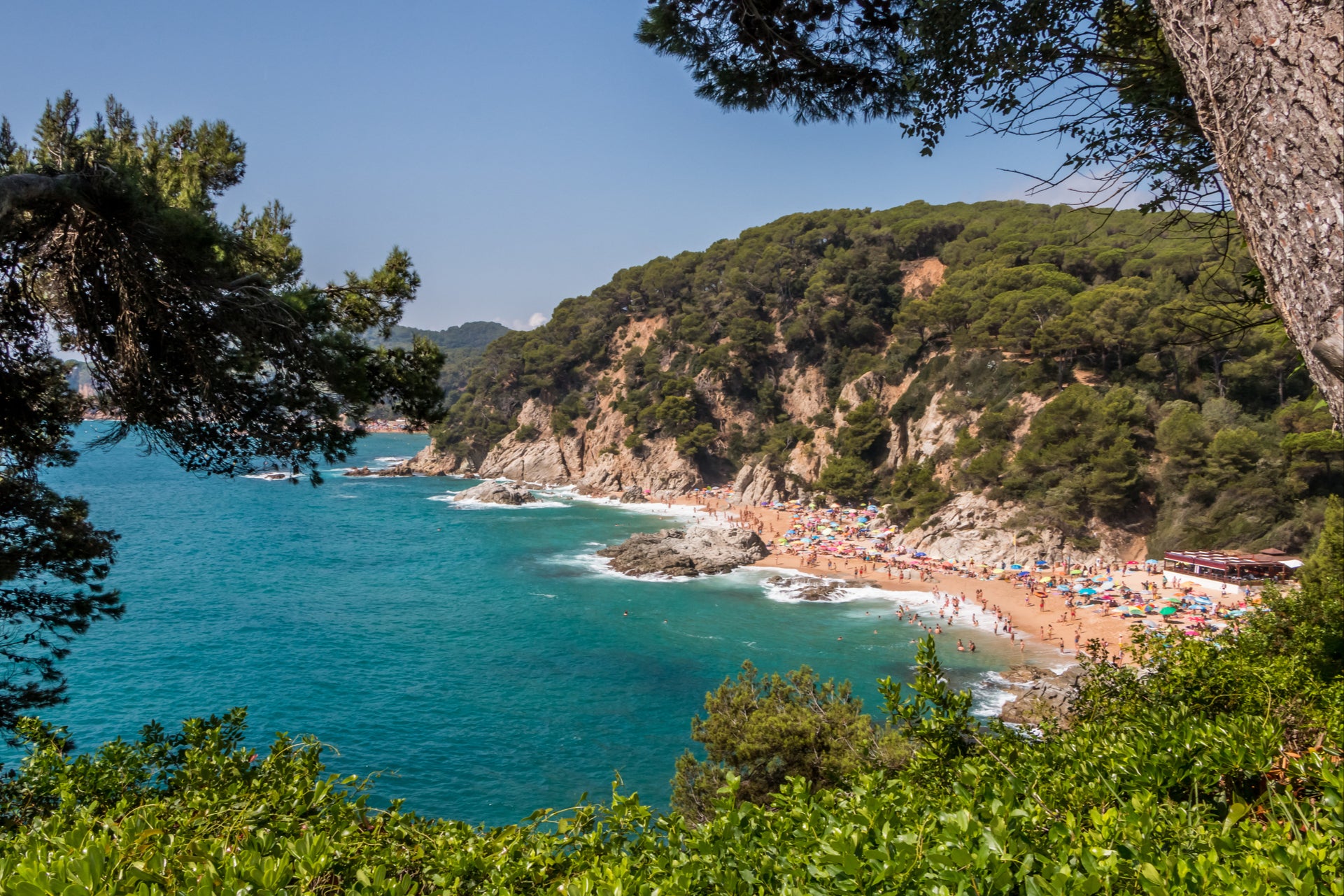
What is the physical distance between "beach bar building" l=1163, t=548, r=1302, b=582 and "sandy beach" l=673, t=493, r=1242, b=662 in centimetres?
63

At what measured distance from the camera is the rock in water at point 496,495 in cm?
4609

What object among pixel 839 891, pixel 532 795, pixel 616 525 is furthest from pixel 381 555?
pixel 839 891

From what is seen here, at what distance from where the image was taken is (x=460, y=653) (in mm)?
21078

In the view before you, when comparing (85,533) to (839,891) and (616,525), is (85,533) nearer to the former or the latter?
(839,891)

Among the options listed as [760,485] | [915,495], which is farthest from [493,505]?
[915,495]

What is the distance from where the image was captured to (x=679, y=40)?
5.22 metres

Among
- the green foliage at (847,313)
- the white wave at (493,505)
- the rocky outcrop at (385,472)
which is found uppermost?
the green foliage at (847,313)

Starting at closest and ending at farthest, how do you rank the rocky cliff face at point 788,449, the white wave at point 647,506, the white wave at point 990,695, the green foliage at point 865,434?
the white wave at point 990,695 < the rocky cliff face at point 788,449 < the green foliage at point 865,434 < the white wave at point 647,506

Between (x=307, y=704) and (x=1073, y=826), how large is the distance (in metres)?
19.0

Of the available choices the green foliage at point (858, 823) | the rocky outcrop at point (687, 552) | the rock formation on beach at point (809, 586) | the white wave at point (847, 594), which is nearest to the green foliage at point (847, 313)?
the white wave at point (847, 594)

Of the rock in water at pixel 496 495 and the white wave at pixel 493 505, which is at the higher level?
the rock in water at pixel 496 495

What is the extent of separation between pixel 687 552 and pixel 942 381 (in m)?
16.9

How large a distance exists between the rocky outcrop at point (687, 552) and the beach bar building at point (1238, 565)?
15722 mm

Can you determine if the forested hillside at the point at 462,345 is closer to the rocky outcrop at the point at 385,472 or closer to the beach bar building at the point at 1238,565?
the rocky outcrop at the point at 385,472
